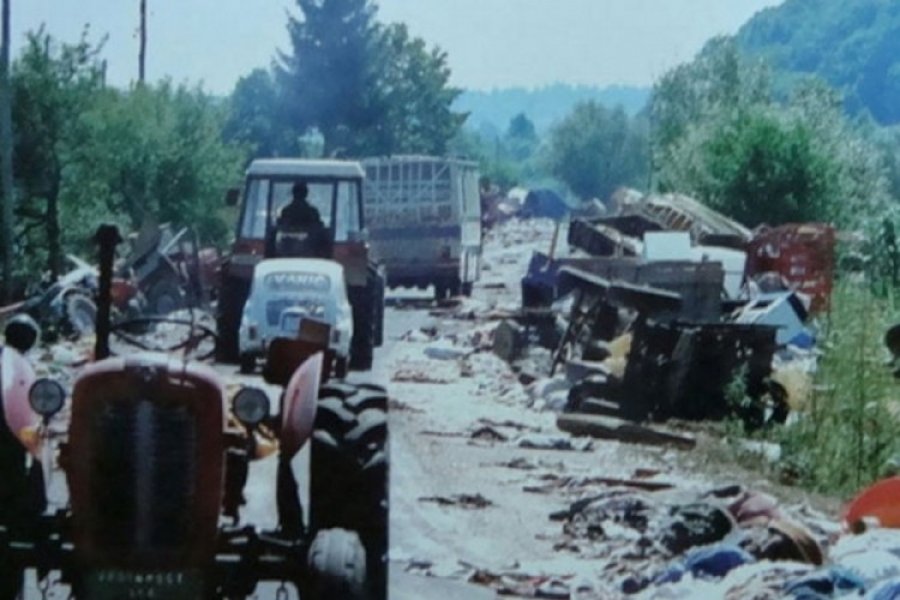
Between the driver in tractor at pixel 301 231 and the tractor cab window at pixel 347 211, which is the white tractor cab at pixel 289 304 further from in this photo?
the tractor cab window at pixel 347 211

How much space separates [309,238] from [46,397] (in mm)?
15889

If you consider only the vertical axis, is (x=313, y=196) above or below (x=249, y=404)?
above

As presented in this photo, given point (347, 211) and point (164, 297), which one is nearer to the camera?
point (347, 211)

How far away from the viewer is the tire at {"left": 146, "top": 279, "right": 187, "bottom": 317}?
120 ft

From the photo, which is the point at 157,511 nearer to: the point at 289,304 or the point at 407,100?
the point at 289,304

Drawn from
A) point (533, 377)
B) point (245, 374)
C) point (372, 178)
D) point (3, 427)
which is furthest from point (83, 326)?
point (3, 427)

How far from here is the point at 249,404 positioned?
9492mm

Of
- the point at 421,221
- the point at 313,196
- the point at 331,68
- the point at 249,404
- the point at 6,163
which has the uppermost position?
the point at 331,68

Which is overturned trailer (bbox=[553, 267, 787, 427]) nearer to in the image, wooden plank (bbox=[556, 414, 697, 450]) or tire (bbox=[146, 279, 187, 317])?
wooden plank (bbox=[556, 414, 697, 450])

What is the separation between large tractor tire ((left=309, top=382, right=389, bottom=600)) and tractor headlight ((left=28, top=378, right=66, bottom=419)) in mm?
1395

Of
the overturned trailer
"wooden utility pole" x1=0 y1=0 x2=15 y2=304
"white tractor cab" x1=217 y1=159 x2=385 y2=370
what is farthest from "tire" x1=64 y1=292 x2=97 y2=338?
the overturned trailer

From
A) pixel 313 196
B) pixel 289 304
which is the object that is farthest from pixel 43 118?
pixel 289 304

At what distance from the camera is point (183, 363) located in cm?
938

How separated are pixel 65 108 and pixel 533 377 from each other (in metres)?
20.0
